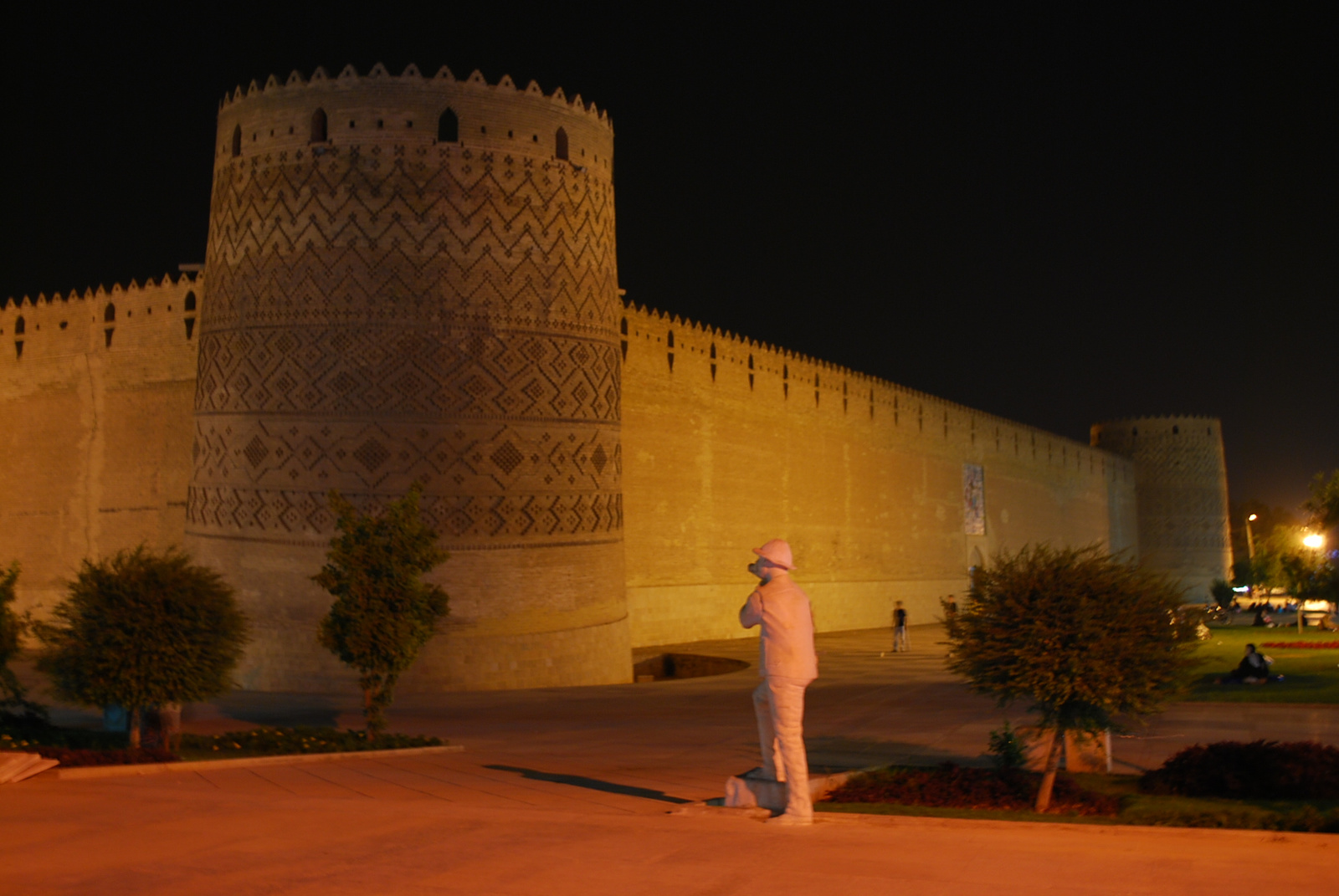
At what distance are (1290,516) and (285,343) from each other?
76.1 m

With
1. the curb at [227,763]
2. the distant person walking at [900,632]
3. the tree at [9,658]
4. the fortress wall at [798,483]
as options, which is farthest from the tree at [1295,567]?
the tree at [9,658]

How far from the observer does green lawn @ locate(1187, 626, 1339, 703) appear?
40.9 ft

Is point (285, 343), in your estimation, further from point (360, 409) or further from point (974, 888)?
point (974, 888)

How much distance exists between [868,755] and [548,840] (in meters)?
4.18

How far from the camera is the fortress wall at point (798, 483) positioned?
21.1 m

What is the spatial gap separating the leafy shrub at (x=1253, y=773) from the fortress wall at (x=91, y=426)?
46.5 feet

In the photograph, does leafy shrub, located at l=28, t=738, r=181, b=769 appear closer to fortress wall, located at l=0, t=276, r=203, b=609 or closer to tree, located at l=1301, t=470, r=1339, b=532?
fortress wall, located at l=0, t=276, r=203, b=609

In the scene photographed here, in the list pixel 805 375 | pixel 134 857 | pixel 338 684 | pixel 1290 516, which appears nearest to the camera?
pixel 134 857

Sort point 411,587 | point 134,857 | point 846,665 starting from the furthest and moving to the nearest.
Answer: point 846,665
point 411,587
point 134,857

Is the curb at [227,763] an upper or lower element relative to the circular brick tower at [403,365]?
lower

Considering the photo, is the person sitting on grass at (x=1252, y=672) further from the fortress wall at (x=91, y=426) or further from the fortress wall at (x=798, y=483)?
the fortress wall at (x=91, y=426)

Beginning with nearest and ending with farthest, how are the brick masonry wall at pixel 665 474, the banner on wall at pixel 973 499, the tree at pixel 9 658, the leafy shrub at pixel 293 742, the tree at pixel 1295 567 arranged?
the leafy shrub at pixel 293 742 → the tree at pixel 9 658 → the brick masonry wall at pixel 665 474 → the tree at pixel 1295 567 → the banner on wall at pixel 973 499

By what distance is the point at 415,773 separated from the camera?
25.1ft

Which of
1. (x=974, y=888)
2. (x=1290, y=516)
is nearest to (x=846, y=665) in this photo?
(x=974, y=888)
